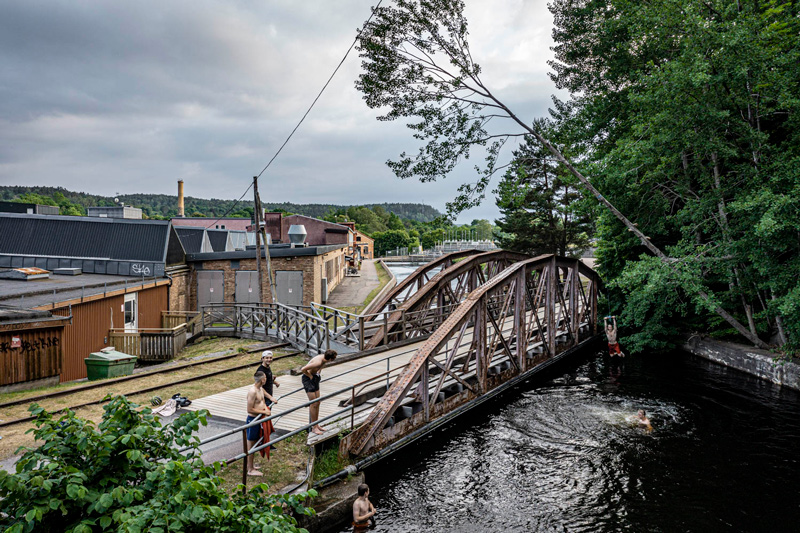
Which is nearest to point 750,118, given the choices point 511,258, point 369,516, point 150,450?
point 511,258

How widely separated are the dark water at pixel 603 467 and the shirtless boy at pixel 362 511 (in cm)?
31

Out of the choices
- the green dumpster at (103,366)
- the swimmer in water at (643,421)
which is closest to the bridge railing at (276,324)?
the green dumpster at (103,366)

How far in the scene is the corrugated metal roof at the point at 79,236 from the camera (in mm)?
26172

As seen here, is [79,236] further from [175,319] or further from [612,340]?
[612,340]

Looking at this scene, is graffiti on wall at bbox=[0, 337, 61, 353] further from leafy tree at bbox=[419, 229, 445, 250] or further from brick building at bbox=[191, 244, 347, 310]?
leafy tree at bbox=[419, 229, 445, 250]

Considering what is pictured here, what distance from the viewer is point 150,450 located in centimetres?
475

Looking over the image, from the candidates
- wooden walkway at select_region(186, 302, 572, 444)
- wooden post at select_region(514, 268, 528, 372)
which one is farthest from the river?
wooden walkway at select_region(186, 302, 572, 444)

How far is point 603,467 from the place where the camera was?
1063 centimetres

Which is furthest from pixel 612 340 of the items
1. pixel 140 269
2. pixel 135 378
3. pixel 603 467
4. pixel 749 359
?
pixel 140 269

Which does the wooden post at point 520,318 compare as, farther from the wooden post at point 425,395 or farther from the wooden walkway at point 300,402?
the wooden post at point 425,395

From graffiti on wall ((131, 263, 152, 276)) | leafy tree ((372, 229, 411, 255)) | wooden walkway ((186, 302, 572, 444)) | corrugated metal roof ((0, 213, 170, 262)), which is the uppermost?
leafy tree ((372, 229, 411, 255))

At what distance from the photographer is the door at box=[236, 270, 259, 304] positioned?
2805 cm

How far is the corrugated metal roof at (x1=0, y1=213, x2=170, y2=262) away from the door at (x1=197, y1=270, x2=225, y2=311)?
3.81 m

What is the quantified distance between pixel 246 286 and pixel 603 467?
22.7m
